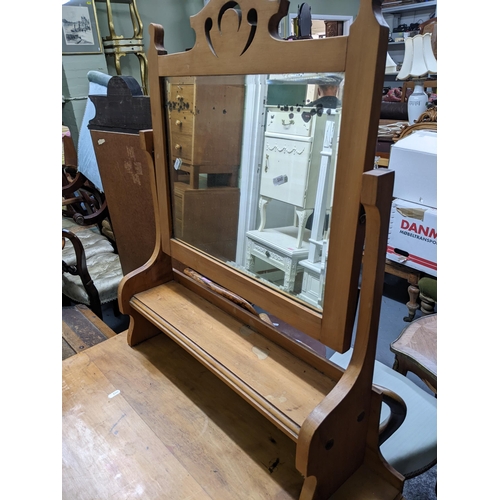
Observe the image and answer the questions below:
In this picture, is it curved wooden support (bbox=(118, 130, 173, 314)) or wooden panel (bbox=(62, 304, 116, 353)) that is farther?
wooden panel (bbox=(62, 304, 116, 353))

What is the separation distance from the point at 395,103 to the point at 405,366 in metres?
2.42

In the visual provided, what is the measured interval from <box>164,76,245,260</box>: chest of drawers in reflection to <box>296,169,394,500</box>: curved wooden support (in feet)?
1.07

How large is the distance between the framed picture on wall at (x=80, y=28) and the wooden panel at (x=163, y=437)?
2966 millimetres

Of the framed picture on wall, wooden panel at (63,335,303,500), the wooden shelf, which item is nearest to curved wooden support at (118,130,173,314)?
wooden panel at (63,335,303,500)

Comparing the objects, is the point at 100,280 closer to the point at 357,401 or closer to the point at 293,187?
the point at 293,187

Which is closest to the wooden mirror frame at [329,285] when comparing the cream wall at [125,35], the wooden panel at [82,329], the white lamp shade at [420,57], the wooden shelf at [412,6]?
the wooden panel at [82,329]

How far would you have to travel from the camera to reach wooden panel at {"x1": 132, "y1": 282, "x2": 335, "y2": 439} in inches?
23.9

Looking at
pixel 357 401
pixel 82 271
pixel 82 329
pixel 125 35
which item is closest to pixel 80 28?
pixel 125 35

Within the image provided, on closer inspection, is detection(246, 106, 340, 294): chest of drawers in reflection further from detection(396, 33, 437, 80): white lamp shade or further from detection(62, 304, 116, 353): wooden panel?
detection(396, 33, 437, 80): white lamp shade

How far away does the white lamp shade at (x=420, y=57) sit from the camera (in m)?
2.35

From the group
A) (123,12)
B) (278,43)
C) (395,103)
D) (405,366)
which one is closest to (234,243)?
(278,43)

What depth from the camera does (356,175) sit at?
20.1 inches

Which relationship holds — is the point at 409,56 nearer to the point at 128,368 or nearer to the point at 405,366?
the point at 405,366

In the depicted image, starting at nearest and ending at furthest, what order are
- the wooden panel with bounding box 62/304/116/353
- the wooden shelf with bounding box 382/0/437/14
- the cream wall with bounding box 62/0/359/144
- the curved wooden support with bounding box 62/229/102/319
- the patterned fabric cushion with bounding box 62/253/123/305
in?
the wooden panel with bounding box 62/304/116/353
the curved wooden support with bounding box 62/229/102/319
the patterned fabric cushion with bounding box 62/253/123/305
the cream wall with bounding box 62/0/359/144
the wooden shelf with bounding box 382/0/437/14
